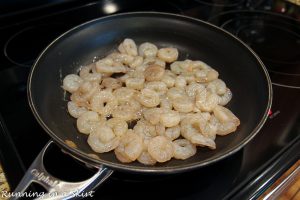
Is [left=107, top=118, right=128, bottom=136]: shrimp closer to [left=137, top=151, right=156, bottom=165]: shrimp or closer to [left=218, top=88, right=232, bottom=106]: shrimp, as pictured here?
[left=137, top=151, right=156, bottom=165]: shrimp

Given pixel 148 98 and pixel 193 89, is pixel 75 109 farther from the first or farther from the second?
pixel 193 89

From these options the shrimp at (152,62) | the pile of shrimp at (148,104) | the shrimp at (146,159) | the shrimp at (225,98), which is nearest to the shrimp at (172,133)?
the pile of shrimp at (148,104)

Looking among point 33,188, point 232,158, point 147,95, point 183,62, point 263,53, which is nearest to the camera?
point 33,188

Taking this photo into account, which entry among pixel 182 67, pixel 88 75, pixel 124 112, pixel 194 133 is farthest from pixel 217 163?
pixel 88 75

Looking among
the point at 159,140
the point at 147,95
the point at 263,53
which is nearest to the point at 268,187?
the point at 159,140

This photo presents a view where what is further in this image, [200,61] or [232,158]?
[200,61]

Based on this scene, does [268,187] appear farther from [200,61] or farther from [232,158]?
[200,61]
